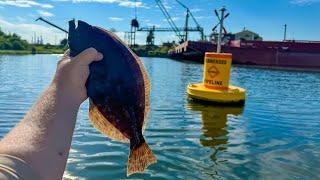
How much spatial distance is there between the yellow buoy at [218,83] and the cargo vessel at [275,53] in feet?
140

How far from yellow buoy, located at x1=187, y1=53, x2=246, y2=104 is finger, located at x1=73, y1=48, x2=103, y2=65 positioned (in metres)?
12.5

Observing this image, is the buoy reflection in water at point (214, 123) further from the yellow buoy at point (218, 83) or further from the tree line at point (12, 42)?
the tree line at point (12, 42)

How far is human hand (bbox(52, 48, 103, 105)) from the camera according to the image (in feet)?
6.12

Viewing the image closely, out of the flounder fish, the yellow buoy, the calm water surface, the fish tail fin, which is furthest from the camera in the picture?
the yellow buoy

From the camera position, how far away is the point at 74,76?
191 cm

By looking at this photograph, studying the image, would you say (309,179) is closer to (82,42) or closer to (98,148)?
(98,148)

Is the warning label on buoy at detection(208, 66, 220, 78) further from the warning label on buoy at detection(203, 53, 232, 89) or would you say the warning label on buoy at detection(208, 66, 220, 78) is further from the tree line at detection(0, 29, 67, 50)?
the tree line at detection(0, 29, 67, 50)

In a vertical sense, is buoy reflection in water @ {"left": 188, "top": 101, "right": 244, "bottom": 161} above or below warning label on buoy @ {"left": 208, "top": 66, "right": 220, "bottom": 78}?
below

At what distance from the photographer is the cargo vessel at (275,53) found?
183 ft

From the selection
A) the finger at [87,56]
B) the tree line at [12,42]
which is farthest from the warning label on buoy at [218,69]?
the tree line at [12,42]

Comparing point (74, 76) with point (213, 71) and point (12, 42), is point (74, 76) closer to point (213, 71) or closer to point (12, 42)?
point (213, 71)

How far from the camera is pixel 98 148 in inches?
324

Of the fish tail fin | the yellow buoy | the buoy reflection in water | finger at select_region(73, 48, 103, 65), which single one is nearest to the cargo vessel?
the yellow buoy

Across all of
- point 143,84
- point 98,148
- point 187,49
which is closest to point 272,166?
point 98,148
